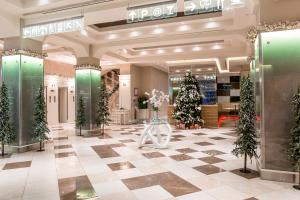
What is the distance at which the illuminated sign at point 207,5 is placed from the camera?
11.6 feet

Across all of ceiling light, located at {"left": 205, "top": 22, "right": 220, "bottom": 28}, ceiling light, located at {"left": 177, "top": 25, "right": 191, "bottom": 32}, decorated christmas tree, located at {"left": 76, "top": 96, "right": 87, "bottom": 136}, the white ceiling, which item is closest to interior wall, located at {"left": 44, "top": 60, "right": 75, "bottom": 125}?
the white ceiling

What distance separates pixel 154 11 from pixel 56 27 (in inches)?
85.5

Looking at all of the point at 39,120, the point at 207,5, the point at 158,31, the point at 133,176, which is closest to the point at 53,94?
the point at 39,120

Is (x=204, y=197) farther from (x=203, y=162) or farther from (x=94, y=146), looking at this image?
(x=94, y=146)

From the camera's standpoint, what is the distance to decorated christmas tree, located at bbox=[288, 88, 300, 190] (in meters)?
3.67

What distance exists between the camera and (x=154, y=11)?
391 cm

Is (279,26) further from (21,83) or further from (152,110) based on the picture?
(21,83)

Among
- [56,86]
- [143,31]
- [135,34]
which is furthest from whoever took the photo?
[56,86]

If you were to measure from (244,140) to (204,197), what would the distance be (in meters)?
1.61

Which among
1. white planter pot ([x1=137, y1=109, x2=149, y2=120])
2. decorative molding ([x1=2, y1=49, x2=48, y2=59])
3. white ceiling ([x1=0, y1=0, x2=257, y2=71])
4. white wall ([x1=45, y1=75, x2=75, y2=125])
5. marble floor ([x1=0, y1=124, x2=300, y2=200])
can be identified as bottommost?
marble floor ([x1=0, y1=124, x2=300, y2=200])

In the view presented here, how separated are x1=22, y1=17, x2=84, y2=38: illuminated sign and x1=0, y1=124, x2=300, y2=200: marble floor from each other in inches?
108

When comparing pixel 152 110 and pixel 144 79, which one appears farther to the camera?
pixel 144 79

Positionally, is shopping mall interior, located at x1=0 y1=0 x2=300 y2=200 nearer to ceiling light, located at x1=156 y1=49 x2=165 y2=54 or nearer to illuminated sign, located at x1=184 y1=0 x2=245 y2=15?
illuminated sign, located at x1=184 y1=0 x2=245 y2=15

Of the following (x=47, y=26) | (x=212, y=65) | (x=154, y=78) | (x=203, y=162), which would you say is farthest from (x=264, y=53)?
(x=154, y=78)
